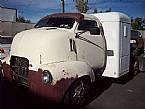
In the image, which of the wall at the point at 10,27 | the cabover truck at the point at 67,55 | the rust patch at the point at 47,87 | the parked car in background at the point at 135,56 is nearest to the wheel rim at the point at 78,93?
the cabover truck at the point at 67,55

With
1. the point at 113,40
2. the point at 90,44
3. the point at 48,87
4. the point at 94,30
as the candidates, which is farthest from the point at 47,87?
the point at 113,40

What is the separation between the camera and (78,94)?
20.6 feet

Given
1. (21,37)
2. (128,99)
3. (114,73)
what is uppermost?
(21,37)

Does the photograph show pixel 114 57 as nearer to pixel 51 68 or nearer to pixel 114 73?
pixel 114 73

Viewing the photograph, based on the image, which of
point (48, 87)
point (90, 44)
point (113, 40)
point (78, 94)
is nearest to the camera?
point (48, 87)

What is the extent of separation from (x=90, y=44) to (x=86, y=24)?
25.3 inches

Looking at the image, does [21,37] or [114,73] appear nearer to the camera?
[21,37]

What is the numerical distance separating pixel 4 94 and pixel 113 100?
307cm

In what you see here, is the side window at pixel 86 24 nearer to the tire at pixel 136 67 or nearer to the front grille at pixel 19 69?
the front grille at pixel 19 69

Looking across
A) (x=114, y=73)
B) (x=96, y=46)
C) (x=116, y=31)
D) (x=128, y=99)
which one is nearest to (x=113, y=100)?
(x=128, y=99)

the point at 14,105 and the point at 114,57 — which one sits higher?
the point at 114,57

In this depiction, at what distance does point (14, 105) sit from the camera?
6.09 metres

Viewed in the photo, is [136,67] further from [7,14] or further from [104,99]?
[7,14]

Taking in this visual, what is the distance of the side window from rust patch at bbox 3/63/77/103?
184 centimetres
